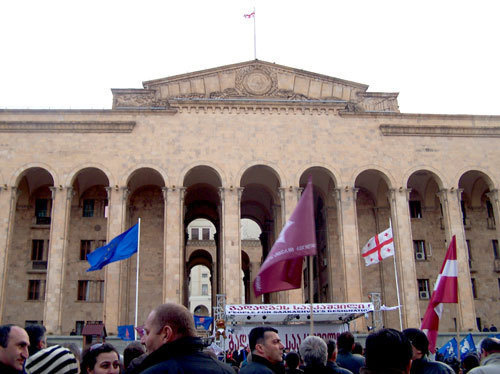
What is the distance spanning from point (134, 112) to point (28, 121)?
609cm

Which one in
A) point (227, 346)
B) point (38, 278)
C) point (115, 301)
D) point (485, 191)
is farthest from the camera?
point (485, 191)

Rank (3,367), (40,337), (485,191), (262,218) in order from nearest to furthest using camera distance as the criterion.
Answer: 1. (3,367)
2. (40,337)
3. (485,191)
4. (262,218)

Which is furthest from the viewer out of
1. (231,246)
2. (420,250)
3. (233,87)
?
(420,250)

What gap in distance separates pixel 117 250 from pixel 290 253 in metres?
15.7

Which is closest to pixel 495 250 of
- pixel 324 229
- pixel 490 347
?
pixel 324 229

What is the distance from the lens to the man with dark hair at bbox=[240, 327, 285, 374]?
631 centimetres

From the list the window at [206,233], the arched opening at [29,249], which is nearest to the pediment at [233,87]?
the arched opening at [29,249]

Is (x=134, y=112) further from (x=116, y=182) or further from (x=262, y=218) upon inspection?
(x=262, y=218)

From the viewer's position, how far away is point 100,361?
519 centimetres

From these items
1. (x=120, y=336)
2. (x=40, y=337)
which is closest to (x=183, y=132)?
(x=120, y=336)

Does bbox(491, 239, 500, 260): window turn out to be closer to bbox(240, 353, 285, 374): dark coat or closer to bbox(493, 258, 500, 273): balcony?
bbox(493, 258, 500, 273): balcony

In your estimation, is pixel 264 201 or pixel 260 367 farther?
pixel 264 201

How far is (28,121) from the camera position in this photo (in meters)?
30.6

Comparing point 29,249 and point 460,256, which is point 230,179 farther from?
point 460,256
